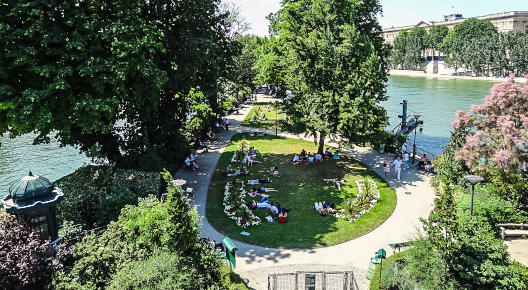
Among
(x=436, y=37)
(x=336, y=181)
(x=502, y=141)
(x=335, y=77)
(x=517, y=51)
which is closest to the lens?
(x=502, y=141)

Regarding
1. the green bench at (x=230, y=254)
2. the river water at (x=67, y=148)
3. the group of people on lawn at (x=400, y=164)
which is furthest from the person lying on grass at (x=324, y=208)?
the river water at (x=67, y=148)

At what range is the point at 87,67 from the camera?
16.5 m

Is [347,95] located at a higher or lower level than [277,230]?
higher

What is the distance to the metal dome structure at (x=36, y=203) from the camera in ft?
40.0

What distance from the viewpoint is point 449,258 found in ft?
35.3

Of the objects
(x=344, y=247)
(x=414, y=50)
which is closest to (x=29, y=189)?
(x=344, y=247)

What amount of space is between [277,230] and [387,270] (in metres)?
5.86

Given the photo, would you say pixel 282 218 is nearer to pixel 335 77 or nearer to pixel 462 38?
pixel 335 77

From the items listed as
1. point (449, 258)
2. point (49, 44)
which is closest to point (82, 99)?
point (49, 44)

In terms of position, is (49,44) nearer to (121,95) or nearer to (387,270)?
(121,95)

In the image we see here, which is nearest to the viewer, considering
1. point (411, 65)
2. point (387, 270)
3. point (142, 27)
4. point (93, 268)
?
point (93, 268)

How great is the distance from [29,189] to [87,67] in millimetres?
6515

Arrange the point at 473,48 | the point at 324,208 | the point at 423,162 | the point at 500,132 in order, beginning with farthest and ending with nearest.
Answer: the point at 473,48, the point at 423,162, the point at 324,208, the point at 500,132

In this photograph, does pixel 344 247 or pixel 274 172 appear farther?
pixel 274 172
